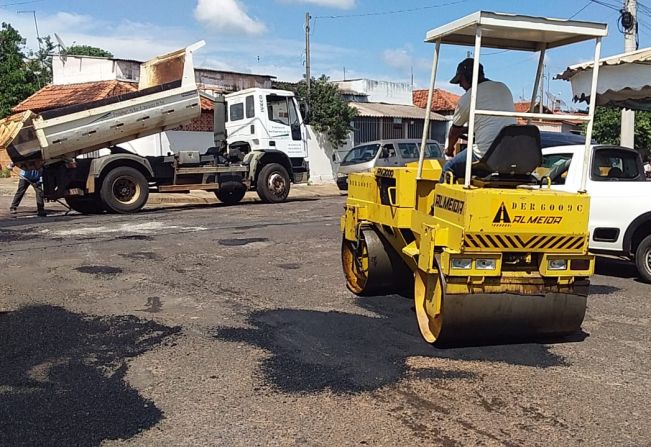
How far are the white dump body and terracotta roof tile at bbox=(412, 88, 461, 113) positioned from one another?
19.5 m

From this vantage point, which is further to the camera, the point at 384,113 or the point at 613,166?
the point at 384,113

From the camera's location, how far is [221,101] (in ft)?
61.1

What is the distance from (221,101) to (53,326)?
13319 mm

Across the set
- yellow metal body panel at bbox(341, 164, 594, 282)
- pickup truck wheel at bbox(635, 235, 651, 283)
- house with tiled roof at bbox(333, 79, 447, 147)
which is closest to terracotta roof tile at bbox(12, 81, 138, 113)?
house with tiled roof at bbox(333, 79, 447, 147)

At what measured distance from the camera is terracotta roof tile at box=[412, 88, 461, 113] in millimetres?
35219

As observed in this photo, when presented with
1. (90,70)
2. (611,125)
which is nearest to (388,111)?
(611,125)

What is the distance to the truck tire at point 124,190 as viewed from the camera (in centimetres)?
1534

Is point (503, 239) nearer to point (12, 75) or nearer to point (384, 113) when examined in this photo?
point (384, 113)

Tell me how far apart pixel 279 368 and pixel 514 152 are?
8.44ft

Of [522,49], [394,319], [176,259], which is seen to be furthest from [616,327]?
[176,259]

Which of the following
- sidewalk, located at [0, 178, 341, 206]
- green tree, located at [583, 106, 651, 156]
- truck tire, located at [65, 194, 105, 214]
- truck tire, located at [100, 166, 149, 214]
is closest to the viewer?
truck tire, located at [100, 166, 149, 214]

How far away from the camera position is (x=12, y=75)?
107 feet

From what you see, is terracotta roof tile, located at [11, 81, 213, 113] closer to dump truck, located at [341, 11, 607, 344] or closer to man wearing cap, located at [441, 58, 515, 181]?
man wearing cap, located at [441, 58, 515, 181]

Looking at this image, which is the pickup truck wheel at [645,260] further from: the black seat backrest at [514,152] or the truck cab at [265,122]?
the truck cab at [265,122]
